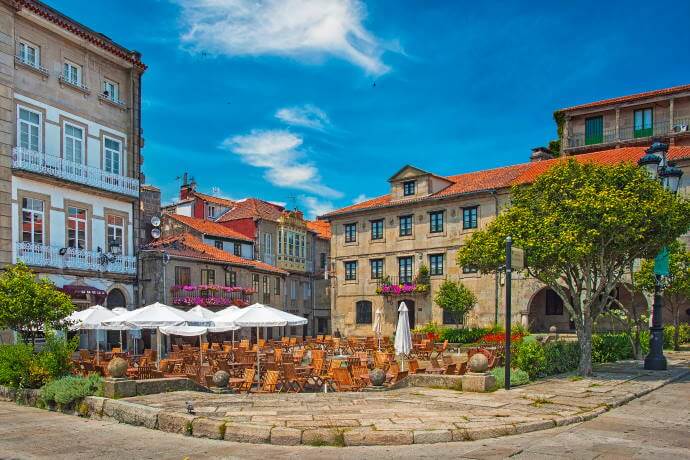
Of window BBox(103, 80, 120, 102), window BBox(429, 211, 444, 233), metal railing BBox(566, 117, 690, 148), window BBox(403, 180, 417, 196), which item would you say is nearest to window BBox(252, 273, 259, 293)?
window BBox(403, 180, 417, 196)

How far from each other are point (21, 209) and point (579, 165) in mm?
19580

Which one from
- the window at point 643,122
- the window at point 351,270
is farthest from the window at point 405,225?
the window at point 643,122

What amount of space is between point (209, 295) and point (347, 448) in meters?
28.1

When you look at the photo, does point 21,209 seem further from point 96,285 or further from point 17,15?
point 17,15

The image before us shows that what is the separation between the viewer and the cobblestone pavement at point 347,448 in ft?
29.1

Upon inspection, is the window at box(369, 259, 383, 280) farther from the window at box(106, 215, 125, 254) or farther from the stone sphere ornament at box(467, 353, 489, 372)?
the stone sphere ornament at box(467, 353, 489, 372)

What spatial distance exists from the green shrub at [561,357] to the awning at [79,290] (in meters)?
17.7

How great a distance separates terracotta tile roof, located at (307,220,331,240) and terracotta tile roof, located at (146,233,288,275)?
12.7 metres

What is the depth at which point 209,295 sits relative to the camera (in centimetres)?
3634

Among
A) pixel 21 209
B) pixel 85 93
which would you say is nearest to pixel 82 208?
pixel 21 209

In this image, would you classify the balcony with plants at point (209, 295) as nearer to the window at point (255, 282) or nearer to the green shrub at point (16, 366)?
the window at point (255, 282)

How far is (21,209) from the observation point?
77.8 feet

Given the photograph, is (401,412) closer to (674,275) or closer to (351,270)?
(674,275)

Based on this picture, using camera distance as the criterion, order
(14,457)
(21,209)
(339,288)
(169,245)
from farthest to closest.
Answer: (339,288) → (169,245) → (21,209) → (14,457)
